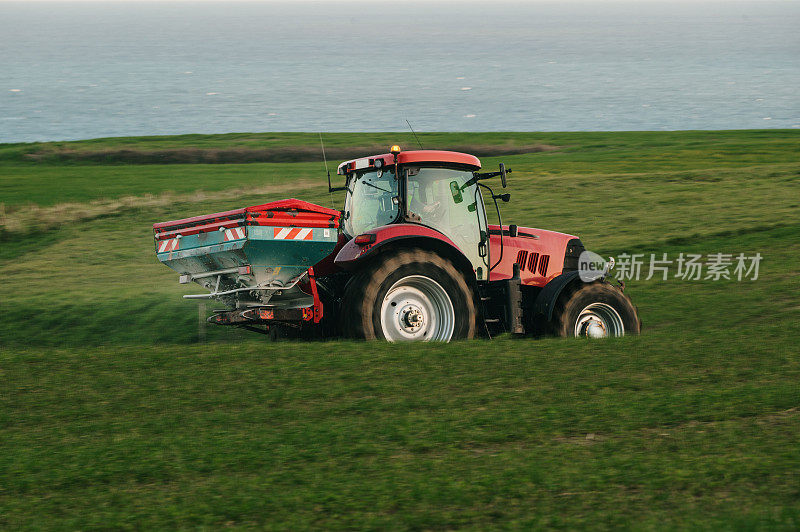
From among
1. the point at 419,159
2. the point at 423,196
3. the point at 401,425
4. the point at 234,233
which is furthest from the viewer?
the point at 423,196

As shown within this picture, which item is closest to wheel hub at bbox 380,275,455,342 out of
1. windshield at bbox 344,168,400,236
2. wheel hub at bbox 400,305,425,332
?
wheel hub at bbox 400,305,425,332

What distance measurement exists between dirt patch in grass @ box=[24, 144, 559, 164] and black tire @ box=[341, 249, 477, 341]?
26.2 metres

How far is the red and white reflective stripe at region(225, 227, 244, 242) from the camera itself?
27.1 ft

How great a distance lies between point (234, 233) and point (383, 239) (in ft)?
4.75

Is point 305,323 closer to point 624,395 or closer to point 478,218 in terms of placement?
point 478,218

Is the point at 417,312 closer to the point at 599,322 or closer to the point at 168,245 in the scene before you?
the point at 599,322

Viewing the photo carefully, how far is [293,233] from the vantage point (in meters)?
8.41

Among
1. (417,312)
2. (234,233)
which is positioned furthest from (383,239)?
(234,233)

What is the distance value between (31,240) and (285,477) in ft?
54.4

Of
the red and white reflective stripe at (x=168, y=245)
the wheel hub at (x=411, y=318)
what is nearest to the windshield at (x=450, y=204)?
the wheel hub at (x=411, y=318)

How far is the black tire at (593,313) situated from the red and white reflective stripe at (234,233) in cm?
354

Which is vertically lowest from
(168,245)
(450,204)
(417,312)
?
(417,312)

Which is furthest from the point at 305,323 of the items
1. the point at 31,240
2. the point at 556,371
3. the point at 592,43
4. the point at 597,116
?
the point at 592,43

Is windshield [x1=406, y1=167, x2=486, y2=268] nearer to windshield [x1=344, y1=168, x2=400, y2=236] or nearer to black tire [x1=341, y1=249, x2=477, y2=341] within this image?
windshield [x1=344, y1=168, x2=400, y2=236]
